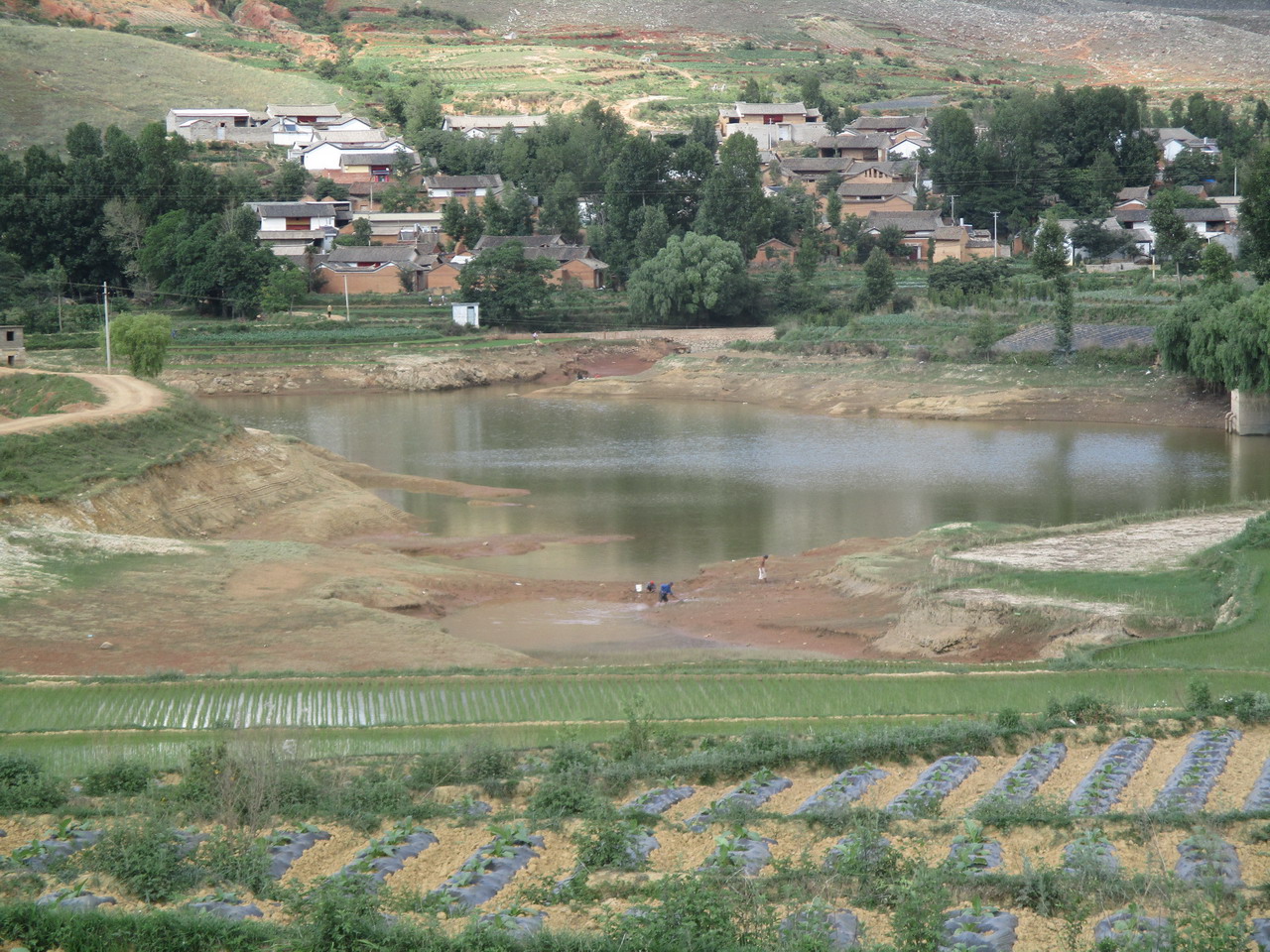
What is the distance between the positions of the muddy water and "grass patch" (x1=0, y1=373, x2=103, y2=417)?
32.5 feet

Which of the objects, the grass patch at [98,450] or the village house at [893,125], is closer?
the grass patch at [98,450]

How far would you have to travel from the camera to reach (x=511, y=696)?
21.3 m

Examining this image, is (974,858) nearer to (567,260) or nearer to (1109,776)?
(1109,776)

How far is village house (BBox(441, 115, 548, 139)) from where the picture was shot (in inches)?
4758

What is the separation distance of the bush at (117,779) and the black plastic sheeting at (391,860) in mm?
3291

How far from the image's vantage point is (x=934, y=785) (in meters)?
14.6

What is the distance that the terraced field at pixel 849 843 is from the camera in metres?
11.3

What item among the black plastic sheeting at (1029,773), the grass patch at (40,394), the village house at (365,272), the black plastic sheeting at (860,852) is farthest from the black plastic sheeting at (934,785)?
the village house at (365,272)

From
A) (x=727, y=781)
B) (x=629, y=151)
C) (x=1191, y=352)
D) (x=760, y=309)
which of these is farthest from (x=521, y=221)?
(x=727, y=781)

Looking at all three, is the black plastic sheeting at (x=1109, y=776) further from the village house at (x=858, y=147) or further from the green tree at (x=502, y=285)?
the village house at (x=858, y=147)

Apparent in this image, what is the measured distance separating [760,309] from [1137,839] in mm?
71979

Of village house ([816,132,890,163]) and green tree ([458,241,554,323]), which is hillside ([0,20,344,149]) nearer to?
green tree ([458,241,554,323])

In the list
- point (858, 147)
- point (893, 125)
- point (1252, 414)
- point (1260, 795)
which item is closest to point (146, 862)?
point (1260, 795)

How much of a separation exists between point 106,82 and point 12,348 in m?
79.5
